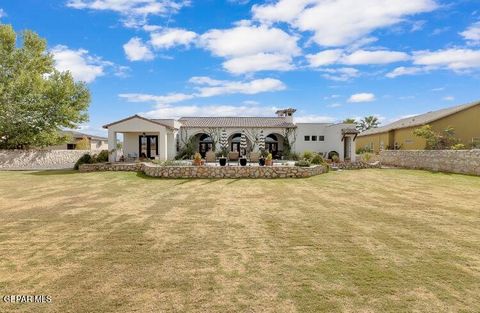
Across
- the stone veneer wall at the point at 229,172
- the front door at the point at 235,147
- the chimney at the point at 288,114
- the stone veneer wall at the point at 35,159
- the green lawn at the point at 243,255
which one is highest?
the chimney at the point at 288,114

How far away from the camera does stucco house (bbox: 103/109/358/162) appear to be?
95.0ft

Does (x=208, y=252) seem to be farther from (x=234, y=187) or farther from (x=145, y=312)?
(x=234, y=187)

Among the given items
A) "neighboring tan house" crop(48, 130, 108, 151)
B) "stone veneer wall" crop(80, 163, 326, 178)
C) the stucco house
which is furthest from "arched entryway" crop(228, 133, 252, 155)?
"neighboring tan house" crop(48, 130, 108, 151)

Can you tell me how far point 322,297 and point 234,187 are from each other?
10904mm

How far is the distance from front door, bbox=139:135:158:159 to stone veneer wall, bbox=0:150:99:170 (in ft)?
24.3

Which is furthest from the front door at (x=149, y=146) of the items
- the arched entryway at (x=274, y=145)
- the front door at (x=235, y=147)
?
the arched entryway at (x=274, y=145)

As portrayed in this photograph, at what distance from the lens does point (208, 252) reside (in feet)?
19.7

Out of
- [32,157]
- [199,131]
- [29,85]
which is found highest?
[29,85]

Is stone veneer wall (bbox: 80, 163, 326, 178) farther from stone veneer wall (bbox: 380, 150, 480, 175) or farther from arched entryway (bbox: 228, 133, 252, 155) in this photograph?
arched entryway (bbox: 228, 133, 252, 155)

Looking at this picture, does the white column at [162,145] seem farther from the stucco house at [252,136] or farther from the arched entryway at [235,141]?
the arched entryway at [235,141]

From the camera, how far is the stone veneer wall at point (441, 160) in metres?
20.3

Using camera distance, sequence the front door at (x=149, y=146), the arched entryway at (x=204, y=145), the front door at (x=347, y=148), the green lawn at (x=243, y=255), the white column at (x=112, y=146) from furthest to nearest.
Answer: the arched entryway at (x=204, y=145), the front door at (x=347, y=148), the front door at (x=149, y=146), the white column at (x=112, y=146), the green lawn at (x=243, y=255)

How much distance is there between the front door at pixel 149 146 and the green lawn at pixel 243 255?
58.0 ft

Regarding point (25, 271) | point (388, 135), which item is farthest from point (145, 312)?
point (388, 135)
